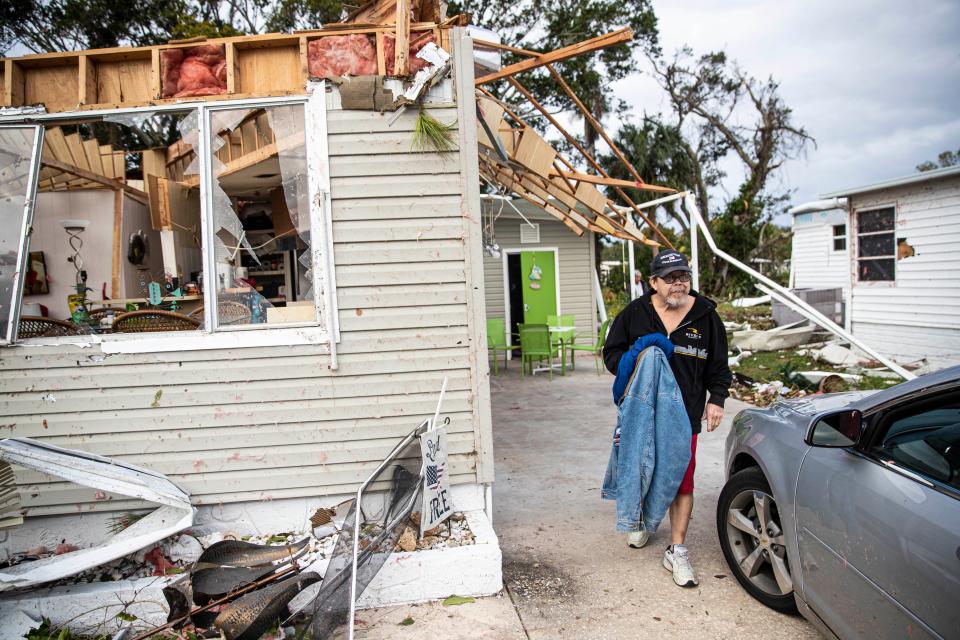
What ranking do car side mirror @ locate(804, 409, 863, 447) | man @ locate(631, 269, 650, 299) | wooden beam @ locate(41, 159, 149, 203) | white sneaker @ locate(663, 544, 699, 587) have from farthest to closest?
man @ locate(631, 269, 650, 299) → wooden beam @ locate(41, 159, 149, 203) → white sneaker @ locate(663, 544, 699, 587) → car side mirror @ locate(804, 409, 863, 447)

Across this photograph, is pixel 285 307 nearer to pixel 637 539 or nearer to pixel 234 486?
pixel 234 486

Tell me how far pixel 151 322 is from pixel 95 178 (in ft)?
9.72

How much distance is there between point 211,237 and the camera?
4.03 metres

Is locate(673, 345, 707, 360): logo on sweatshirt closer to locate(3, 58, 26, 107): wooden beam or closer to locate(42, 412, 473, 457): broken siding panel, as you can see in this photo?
locate(42, 412, 473, 457): broken siding panel

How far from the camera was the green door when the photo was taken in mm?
12922

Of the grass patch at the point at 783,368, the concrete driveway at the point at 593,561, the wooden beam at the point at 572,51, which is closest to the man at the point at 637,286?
the grass patch at the point at 783,368

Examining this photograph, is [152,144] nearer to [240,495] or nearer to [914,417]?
[240,495]

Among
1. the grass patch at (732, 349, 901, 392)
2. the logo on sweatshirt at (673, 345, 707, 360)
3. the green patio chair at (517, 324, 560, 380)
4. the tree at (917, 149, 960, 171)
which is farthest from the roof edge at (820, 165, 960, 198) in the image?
the tree at (917, 149, 960, 171)

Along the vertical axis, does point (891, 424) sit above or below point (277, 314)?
below

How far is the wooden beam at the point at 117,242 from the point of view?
6.42 m

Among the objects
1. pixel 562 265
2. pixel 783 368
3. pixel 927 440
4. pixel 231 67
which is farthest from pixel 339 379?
pixel 562 265

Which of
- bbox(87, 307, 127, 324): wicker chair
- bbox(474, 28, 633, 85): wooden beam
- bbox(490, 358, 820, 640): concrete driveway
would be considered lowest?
bbox(490, 358, 820, 640): concrete driveway

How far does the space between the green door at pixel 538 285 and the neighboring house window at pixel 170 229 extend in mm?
5543

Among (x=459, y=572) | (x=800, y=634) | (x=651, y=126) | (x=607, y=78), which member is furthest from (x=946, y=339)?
(x=651, y=126)
